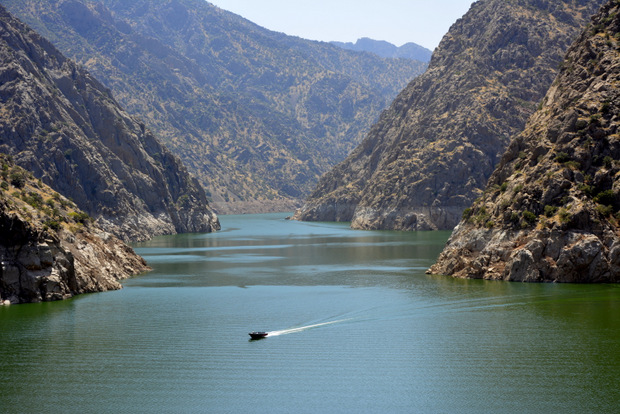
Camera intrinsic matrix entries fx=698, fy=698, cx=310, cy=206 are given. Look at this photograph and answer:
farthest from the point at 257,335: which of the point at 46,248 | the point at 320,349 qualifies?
the point at 46,248

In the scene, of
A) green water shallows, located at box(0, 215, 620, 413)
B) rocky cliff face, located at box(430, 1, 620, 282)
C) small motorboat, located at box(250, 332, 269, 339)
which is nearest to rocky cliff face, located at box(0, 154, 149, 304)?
green water shallows, located at box(0, 215, 620, 413)

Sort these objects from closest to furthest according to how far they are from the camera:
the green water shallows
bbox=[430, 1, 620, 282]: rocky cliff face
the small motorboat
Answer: the green water shallows < the small motorboat < bbox=[430, 1, 620, 282]: rocky cliff face

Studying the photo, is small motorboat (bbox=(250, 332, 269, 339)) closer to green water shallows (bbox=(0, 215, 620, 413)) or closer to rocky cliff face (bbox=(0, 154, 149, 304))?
green water shallows (bbox=(0, 215, 620, 413))

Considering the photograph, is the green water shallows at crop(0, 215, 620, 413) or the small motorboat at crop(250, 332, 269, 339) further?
the small motorboat at crop(250, 332, 269, 339)

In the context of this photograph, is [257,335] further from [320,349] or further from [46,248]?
[46,248]

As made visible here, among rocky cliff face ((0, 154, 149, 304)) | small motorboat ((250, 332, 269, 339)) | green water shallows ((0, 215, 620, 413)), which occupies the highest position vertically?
rocky cliff face ((0, 154, 149, 304))
